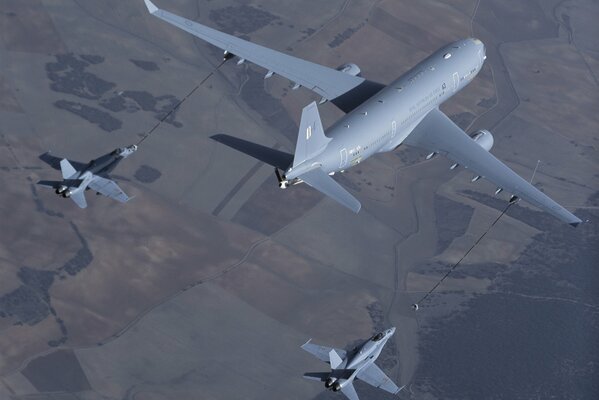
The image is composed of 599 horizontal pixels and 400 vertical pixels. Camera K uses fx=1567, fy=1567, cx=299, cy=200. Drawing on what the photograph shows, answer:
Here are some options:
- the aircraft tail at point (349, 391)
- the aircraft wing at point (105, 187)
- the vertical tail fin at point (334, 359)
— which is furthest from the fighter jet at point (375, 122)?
the aircraft tail at point (349, 391)

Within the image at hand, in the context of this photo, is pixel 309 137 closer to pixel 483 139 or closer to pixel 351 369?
pixel 351 369

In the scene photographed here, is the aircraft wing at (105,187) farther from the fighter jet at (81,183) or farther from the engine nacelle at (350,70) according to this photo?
the engine nacelle at (350,70)

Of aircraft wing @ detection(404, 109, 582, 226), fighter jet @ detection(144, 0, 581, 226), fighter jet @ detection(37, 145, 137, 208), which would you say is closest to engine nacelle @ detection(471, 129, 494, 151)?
fighter jet @ detection(144, 0, 581, 226)

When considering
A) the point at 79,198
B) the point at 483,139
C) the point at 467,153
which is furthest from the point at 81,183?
the point at 483,139

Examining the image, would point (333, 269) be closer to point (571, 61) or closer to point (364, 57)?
point (364, 57)

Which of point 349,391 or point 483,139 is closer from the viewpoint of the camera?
point 349,391

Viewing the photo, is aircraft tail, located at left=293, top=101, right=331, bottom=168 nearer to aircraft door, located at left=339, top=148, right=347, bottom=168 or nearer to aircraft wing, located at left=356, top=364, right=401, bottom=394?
aircraft door, located at left=339, top=148, right=347, bottom=168
